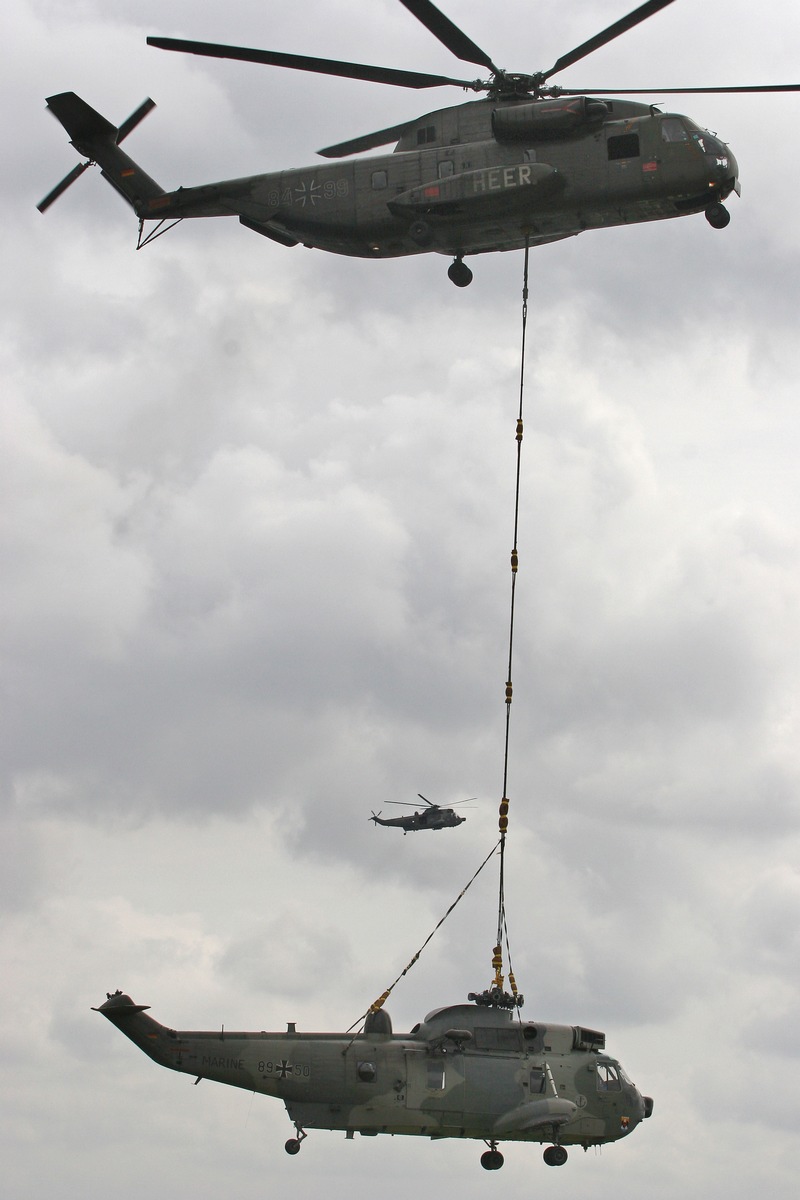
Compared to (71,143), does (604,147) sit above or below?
below

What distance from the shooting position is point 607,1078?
1607 inches

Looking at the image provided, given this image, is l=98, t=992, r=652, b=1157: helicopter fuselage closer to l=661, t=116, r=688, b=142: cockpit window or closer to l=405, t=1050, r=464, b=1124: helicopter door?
l=405, t=1050, r=464, b=1124: helicopter door

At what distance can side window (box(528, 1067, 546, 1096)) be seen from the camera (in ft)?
131

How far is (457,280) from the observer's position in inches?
1763

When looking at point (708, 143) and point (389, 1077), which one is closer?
point (389, 1077)

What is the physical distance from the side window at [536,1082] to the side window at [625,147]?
20829mm

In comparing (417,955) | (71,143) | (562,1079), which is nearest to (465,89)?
(71,143)

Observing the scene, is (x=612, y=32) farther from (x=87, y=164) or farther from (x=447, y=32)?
(x=87, y=164)

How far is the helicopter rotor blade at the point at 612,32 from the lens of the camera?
3897cm

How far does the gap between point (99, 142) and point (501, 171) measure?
1340cm

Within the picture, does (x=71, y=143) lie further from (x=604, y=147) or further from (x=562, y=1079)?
(x=562, y=1079)

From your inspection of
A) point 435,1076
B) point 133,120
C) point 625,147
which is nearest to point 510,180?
point 625,147

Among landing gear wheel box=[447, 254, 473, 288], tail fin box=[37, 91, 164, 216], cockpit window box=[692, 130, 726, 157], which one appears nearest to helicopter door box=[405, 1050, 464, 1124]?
landing gear wheel box=[447, 254, 473, 288]

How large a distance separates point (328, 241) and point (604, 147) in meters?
7.25
